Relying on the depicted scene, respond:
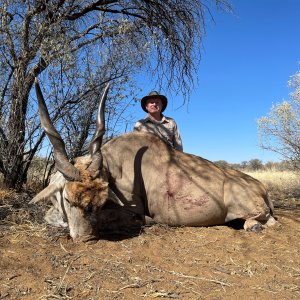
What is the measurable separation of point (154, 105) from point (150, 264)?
352cm

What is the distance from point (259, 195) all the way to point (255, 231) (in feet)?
2.07

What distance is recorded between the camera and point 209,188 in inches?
197

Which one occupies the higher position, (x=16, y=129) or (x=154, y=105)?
(x=154, y=105)

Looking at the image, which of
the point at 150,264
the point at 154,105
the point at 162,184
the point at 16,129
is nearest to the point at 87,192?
the point at 150,264

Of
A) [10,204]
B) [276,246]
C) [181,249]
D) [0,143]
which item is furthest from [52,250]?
[0,143]

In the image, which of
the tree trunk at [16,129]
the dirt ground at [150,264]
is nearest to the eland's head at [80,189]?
the dirt ground at [150,264]

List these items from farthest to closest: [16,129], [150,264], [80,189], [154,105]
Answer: [154,105]
[16,129]
[80,189]
[150,264]

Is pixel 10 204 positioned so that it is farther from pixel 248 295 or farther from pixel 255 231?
pixel 248 295

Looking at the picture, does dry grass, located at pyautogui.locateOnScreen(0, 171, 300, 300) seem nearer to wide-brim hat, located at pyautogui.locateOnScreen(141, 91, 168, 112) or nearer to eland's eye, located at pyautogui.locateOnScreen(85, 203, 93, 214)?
eland's eye, located at pyautogui.locateOnScreen(85, 203, 93, 214)

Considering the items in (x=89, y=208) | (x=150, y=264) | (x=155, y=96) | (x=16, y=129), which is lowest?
(x=150, y=264)

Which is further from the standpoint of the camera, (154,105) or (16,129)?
(154,105)

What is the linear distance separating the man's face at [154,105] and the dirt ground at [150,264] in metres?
2.37

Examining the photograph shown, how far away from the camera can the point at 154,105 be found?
646 cm

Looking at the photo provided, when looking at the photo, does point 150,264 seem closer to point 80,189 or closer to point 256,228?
point 80,189
